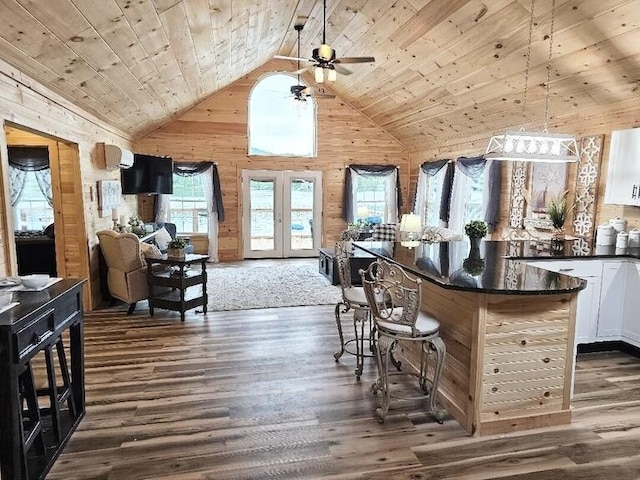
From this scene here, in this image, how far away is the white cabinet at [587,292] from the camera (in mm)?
3809

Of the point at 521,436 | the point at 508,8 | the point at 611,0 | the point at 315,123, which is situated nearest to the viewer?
the point at 521,436

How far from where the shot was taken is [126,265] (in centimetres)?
499

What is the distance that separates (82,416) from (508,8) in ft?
15.6

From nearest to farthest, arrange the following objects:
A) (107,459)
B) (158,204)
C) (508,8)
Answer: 1. (107,459)
2. (508,8)
3. (158,204)

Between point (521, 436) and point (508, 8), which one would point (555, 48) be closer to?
point (508, 8)

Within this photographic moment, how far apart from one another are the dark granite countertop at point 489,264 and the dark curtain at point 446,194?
3.27m

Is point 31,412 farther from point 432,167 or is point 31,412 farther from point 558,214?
point 432,167

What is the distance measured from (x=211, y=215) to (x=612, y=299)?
280 inches

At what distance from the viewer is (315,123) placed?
9359 millimetres

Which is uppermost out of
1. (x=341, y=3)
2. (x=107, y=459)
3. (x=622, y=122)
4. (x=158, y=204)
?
(x=341, y=3)

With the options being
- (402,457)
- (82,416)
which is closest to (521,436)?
(402,457)

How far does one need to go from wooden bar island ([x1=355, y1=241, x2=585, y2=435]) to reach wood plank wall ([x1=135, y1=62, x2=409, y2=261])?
681 centimetres

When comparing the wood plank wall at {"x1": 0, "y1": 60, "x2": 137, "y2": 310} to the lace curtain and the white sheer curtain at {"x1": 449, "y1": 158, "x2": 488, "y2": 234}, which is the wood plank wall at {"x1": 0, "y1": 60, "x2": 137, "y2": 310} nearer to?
the lace curtain

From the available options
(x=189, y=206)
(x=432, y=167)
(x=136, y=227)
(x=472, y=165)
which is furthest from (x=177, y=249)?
(x=432, y=167)
